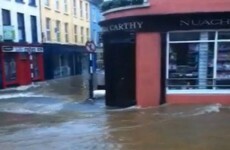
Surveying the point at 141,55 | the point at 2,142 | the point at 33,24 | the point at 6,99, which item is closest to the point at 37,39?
the point at 33,24

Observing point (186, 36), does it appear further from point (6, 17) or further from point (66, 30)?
point (66, 30)

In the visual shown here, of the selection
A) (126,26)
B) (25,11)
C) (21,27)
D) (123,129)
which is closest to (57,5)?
(25,11)

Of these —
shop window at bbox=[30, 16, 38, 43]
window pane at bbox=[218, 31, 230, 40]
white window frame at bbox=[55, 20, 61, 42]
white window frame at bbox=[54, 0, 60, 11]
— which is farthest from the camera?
white window frame at bbox=[55, 20, 61, 42]

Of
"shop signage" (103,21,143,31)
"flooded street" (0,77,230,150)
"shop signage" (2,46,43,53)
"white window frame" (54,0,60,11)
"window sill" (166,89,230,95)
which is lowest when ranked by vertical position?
"flooded street" (0,77,230,150)

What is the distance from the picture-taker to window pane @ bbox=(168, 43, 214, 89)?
13.3m

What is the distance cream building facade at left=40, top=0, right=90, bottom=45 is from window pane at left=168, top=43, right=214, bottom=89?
60.9ft

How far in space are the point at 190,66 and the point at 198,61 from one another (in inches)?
12.6

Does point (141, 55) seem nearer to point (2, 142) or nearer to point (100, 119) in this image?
point (100, 119)

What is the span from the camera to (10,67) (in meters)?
25.6

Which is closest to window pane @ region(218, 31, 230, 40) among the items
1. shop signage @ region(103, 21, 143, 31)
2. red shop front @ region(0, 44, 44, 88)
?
shop signage @ region(103, 21, 143, 31)

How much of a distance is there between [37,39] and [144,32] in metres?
17.7

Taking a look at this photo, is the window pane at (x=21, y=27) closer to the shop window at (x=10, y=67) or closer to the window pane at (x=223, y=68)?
the shop window at (x=10, y=67)

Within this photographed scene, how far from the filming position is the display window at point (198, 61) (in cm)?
1307

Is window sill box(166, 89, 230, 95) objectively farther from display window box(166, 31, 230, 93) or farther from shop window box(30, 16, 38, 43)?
shop window box(30, 16, 38, 43)
